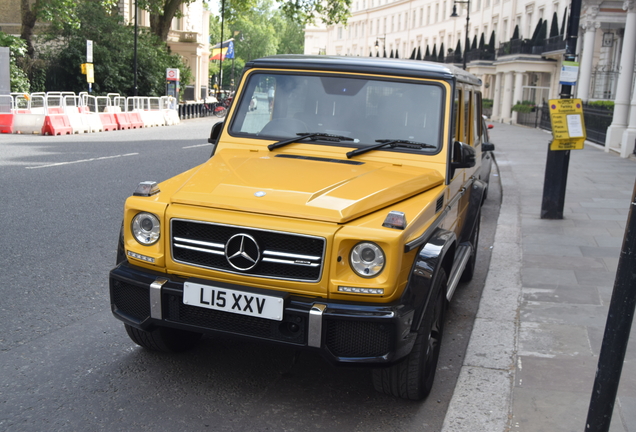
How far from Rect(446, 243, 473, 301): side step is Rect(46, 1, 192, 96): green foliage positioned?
35.4 m

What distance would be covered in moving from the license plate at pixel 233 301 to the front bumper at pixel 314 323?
0.04 meters

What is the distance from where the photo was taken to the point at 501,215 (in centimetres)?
1071

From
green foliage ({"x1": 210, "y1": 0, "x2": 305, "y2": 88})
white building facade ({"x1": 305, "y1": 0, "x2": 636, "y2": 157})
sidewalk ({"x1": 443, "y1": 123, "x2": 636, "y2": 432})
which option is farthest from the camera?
green foliage ({"x1": 210, "y1": 0, "x2": 305, "y2": 88})

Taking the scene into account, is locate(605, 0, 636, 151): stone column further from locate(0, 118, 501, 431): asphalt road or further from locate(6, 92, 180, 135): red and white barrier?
locate(0, 118, 501, 431): asphalt road

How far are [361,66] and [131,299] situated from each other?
2212 millimetres

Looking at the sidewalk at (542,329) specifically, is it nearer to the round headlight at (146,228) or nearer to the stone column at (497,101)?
the round headlight at (146,228)

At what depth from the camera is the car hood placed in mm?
3656

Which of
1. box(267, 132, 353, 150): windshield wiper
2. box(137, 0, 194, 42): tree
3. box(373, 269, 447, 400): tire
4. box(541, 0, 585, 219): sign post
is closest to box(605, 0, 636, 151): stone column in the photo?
box(541, 0, 585, 219): sign post

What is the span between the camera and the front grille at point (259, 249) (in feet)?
11.7

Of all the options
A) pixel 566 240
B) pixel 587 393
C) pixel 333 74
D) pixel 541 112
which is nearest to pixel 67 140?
pixel 566 240

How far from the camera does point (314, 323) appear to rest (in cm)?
347

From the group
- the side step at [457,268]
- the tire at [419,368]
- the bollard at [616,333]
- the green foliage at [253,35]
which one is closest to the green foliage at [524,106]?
the side step at [457,268]

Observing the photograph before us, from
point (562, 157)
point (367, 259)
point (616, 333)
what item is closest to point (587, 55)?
point (562, 157)

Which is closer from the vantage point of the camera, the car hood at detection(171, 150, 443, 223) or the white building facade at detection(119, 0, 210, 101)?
the car hood at detection(171, 150, 443, 223)
